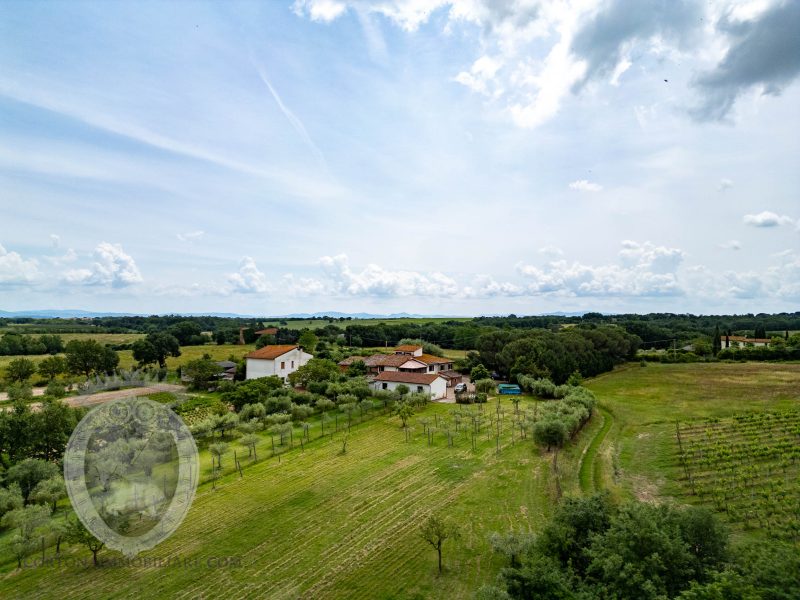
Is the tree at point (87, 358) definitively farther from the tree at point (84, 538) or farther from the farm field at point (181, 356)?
the tree at point (84, 538)

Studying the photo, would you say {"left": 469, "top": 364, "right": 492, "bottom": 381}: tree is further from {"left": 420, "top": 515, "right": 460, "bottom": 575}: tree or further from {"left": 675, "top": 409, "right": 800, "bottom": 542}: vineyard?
{"left": 420, "top": 515, "right": 460, "bottom": 575}: tree

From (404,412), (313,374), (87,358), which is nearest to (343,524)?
(404,412)

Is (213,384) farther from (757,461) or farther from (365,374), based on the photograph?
(757,461)

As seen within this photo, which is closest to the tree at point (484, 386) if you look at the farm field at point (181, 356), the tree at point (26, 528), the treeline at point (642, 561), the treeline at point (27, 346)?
the treeline at point (642, 561)

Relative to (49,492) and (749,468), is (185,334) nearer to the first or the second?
(49,492)

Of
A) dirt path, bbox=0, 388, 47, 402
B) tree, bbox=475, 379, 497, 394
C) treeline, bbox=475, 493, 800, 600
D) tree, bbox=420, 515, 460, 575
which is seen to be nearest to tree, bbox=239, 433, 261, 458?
tree, bbox=420, 515, 460, 575

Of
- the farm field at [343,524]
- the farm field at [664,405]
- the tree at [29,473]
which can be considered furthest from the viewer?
the farm field at [664,405]
